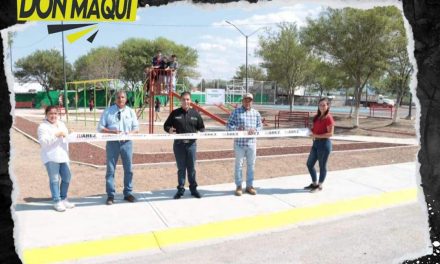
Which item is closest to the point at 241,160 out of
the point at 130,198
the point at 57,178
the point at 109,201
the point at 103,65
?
the point at 130,198

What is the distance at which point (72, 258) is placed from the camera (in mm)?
4129

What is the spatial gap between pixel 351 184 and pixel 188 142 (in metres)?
3.25

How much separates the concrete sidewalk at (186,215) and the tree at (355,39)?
Result: 13.3m

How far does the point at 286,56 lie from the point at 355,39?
42.5 feet

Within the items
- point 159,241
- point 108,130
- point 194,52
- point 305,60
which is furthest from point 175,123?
point 194,52

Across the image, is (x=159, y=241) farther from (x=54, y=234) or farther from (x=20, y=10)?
(x=20, y=10)

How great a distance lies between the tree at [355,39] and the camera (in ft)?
62.8

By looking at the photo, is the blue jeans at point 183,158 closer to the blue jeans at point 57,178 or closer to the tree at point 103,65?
the blue jeans at point 57,178

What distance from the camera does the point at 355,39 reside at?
20.0m

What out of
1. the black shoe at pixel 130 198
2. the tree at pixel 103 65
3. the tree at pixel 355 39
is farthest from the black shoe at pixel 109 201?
the tree at pixel 103 65

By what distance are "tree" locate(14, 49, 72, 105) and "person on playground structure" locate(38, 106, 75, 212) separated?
54601 mm

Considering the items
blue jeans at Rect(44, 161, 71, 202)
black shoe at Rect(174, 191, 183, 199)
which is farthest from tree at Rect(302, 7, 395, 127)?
blue jeans at Rect(44, 161, 71, 202)

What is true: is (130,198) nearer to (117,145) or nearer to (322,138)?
(117,145)

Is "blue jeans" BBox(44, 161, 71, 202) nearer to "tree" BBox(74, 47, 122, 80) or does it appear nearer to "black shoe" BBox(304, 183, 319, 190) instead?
"black shoe" BBox(304, 183, 319, 190)
